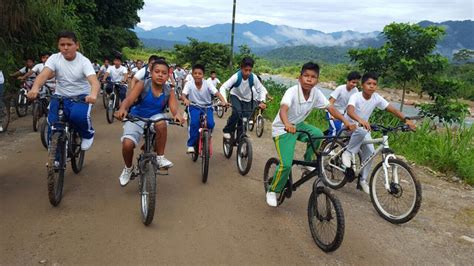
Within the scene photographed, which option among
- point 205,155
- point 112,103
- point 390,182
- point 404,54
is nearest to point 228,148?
point 205,155

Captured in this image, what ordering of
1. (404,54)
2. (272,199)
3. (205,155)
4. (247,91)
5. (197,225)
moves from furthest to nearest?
(404,54)
(247,91)
(205,155)
(272,199)
(197,225)

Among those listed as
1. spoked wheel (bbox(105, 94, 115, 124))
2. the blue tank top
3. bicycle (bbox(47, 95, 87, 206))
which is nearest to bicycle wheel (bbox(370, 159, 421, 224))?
the blue tank top

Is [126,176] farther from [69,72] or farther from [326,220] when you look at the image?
[326,220]

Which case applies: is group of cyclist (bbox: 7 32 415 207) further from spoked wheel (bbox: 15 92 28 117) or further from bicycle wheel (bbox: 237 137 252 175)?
spoked wheel (bbox: 15 92 28 117)

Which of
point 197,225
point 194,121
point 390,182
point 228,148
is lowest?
point 197,225

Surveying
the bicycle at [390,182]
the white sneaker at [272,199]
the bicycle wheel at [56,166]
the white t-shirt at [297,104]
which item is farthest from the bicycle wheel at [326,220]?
the bicycle wheel at [56,166]

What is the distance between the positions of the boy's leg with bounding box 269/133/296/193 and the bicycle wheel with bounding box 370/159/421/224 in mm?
1317

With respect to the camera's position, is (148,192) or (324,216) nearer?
(324,216)

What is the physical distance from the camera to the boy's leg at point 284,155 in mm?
4594

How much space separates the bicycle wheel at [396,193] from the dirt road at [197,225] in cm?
16

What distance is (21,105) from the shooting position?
10.7 metres

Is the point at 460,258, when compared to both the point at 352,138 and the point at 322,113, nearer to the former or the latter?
the point at 352,138

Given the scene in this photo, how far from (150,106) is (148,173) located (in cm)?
106

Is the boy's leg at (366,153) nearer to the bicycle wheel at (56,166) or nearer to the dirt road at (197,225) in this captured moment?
the dirt road at (197,225)
